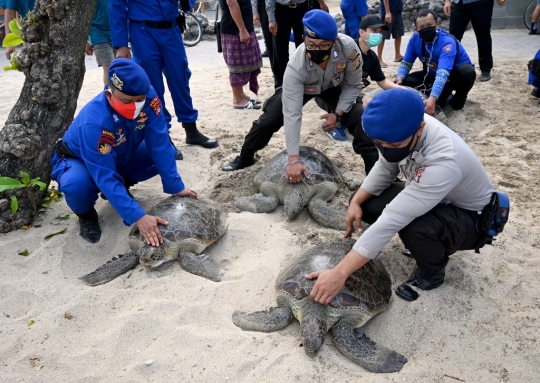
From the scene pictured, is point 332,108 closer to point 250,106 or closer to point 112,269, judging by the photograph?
point 250,106

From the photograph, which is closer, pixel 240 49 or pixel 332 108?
pixel 332 108

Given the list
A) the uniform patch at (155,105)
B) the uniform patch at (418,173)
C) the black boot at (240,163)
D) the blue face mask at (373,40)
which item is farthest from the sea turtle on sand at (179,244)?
the blue face mask at (373,40)

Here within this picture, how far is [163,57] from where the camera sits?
12.7 feet

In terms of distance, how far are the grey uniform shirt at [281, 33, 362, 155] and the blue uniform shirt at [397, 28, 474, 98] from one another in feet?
4.93

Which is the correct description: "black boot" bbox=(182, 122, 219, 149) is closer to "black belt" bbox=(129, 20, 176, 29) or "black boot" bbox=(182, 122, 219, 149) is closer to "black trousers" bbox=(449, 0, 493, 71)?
"black belt" bbox=(129, 20, 176, 29)

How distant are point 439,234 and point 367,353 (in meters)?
0.66

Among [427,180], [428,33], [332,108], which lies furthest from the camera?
[428,33]

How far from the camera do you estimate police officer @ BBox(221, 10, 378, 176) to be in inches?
112

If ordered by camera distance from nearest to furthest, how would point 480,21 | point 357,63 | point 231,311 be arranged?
point 231,311, point 357,63, point 480,21

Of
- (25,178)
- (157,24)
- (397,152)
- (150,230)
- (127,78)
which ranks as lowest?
(150,230)

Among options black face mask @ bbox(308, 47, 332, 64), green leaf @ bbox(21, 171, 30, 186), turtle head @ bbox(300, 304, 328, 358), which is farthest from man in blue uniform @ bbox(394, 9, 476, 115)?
green leaf @ bbox(21, 171, 30, 186)

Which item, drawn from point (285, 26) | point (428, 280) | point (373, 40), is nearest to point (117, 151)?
point (428, 280)

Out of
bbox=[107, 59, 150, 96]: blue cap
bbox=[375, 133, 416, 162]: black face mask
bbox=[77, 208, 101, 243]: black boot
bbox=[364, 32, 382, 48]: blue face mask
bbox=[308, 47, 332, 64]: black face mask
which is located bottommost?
bbox=[77, 208, 101, 243]: black boot

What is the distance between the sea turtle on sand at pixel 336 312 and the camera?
1.95 metres
